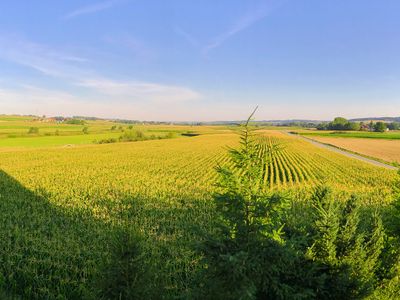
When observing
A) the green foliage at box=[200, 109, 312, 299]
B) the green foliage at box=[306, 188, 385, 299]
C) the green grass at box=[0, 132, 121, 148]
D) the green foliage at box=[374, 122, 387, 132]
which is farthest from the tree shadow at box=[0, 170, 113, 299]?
the green foliage at box=[374, 122, 387, 132]

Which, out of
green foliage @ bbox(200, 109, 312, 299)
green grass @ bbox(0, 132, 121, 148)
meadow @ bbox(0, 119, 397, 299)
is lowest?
green grass @ bbox(0, 132, 121, 148)

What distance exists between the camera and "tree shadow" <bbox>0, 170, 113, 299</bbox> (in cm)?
933

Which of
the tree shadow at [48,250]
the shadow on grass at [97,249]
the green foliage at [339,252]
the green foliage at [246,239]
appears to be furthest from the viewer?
the tree shadow at [48,250]

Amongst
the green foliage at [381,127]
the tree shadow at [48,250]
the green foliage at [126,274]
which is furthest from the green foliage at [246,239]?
the green foliage at [381,127]

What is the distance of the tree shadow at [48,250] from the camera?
9.33 m

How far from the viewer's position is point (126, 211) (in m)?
18.4

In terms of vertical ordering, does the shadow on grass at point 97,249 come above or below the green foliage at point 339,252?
below

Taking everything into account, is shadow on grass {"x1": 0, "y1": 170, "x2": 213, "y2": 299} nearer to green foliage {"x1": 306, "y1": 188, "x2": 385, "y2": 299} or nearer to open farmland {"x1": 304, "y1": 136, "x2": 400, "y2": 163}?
green foliage {"x1": 306, "y1": 188, "x2": 385, "y2": 299}

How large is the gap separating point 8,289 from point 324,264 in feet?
32.5

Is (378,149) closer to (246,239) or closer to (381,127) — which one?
(246,239)

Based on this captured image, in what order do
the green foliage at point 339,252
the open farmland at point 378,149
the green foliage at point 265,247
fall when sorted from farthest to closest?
the open farmland at point 378,149 → the green foliage at point 339,252 → the green foliage at point 265,247

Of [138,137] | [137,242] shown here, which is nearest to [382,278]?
[137,242]

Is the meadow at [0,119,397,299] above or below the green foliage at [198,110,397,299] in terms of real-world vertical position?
below

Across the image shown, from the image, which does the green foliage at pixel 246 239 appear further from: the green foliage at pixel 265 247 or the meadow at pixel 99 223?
the meadow at pixel 99 223
